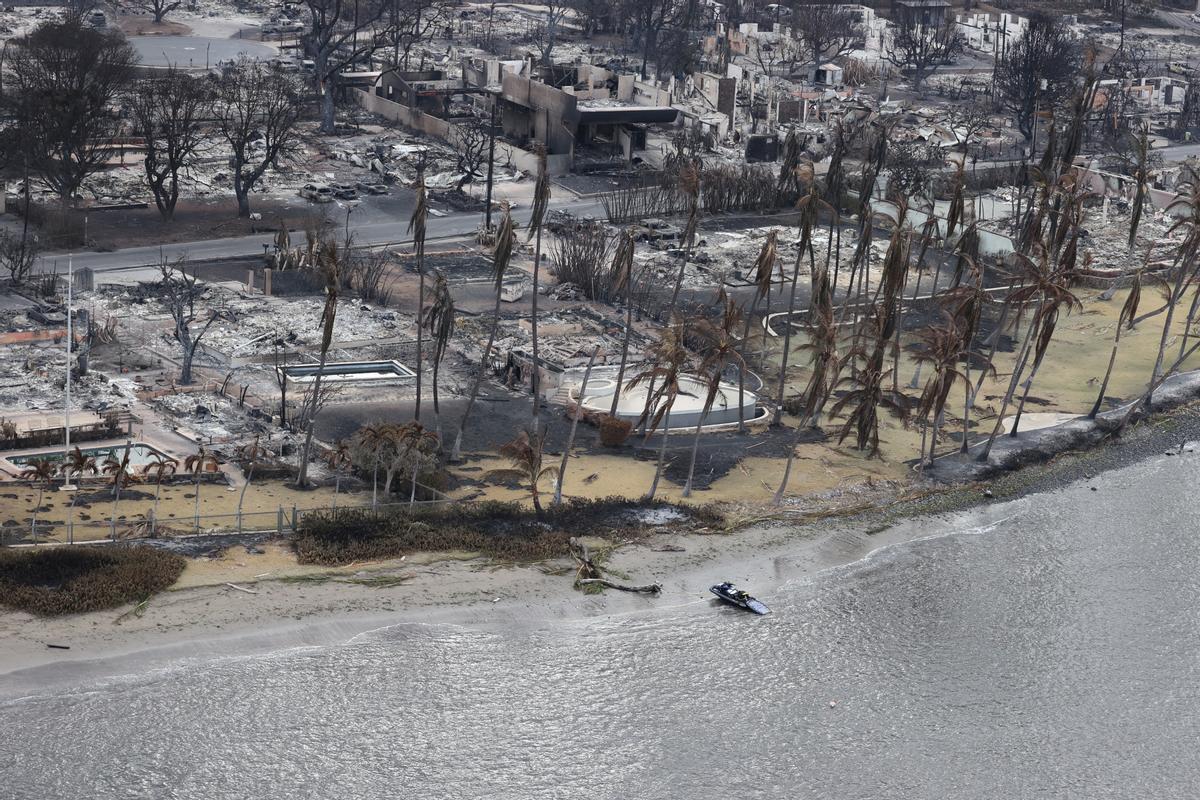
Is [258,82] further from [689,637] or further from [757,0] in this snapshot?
[757,0]

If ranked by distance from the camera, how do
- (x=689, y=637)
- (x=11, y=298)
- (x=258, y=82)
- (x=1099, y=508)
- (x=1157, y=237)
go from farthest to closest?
(x=258, y=82) < (x=1157, y=237) < (x=11, y=298) < (x=1099, y=508) < (x=689, y=637)

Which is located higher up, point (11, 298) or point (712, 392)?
point (712, 392)

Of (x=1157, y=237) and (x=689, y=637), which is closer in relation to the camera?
(x=689, y=637)

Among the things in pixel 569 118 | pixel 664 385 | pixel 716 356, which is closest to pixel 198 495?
pixel 664 385

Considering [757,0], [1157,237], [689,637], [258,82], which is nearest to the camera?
[689,637]

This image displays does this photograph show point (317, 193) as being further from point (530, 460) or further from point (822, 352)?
point (530, 460)

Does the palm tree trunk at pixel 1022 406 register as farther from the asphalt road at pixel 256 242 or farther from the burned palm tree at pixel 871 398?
the asphalt road at pixel 256 242

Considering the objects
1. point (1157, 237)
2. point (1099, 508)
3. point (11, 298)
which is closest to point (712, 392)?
point (1099, 508)

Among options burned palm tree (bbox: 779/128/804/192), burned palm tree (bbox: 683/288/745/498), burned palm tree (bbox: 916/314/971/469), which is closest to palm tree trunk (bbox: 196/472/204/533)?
burned palm tree (bbox: 683/288/745/498)
